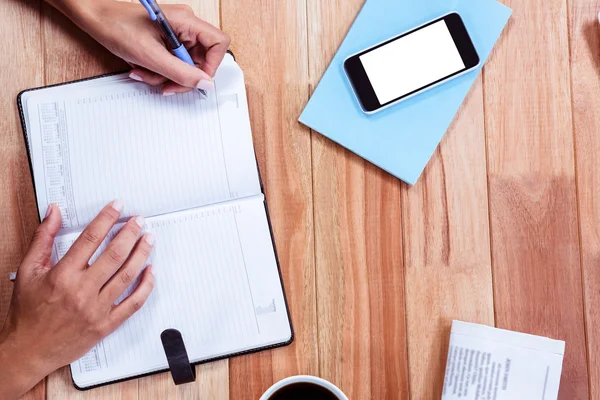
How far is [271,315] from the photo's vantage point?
26.2 inches

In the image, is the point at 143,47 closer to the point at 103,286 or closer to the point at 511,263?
the point at 103,286

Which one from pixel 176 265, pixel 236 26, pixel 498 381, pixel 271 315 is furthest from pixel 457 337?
pixel 236 26

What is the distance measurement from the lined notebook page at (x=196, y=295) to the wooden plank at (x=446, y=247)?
7.3 inches

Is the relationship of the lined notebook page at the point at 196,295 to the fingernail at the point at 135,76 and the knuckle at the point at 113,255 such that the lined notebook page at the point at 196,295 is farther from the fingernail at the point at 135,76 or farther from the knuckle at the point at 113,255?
the fingernail at the point at 135,76

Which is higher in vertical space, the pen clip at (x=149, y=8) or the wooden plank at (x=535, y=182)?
the pen clip at (x=149, y=8)

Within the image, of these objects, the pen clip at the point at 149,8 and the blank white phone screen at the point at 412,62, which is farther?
the blank white phone screen at the point at 412,62

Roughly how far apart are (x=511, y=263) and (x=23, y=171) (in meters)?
0.60

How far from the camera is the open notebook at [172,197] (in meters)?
0.66

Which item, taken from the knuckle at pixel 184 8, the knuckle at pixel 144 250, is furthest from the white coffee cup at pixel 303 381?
the knuckle at pixel 184 8

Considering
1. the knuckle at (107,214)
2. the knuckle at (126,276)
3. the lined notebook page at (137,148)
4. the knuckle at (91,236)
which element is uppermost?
the lined notebook page at (137,148)

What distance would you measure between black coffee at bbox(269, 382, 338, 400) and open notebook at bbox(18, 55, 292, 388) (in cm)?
8

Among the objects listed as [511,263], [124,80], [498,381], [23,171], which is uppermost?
[124,80]

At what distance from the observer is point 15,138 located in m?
0.68

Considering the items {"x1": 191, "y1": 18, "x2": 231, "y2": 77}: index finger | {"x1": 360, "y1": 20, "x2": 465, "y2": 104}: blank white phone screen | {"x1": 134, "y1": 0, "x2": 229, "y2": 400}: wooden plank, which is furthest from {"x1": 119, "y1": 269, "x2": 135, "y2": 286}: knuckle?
{"x1": 360, "y1": 20, "x2": 465, "y2": 104}: blank white phone screen
